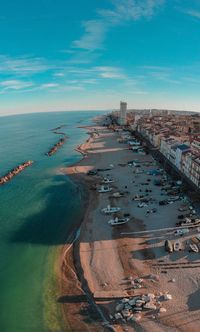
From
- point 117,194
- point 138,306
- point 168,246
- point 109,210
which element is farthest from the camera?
point 117,194

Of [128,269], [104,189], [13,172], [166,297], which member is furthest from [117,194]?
[13,172]

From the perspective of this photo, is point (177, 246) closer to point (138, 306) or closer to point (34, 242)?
point (138, 306)

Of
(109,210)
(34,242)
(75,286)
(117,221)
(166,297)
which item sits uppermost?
(109,210)

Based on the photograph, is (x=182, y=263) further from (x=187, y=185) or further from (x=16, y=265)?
(x=187, y=185)

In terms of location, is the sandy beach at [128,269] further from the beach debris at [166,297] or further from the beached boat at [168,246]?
the beached boat at [168,246]

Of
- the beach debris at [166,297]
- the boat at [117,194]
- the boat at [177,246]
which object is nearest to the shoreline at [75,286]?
the beach debris at [166,297]

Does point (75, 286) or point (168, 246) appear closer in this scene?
point (75, 286)

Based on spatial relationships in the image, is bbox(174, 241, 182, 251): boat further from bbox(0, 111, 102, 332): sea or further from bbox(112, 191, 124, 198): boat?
bbox(112, 191, 124, 198): boat

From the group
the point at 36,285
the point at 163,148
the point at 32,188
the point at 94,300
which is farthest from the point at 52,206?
the point at 163,148
